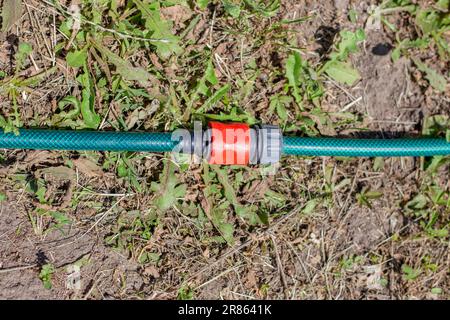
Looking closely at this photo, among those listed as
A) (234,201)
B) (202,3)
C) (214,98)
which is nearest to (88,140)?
(214,98)

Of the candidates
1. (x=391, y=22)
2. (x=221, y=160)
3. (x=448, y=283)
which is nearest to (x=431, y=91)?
(x=391, y=22)

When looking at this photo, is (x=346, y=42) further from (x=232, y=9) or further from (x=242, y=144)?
(x=242, y=144)

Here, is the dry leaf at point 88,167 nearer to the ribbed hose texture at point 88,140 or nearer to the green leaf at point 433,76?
the ribbed hose texture at point 88,140

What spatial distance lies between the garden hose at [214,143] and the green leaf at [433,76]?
575 mm

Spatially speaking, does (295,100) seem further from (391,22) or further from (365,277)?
(365,277)

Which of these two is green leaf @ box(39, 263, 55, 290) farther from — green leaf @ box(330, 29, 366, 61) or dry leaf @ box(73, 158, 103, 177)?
green leaf @ box(330, 29, 366, 61)

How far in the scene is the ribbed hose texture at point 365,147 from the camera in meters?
2.88

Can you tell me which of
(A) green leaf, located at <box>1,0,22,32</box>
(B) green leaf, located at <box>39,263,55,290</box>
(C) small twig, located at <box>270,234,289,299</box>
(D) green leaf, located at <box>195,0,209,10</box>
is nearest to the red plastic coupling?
(C) small twig, located at <box>270,234,289,299</box>

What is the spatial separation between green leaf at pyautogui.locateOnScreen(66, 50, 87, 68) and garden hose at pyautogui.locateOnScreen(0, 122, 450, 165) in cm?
35

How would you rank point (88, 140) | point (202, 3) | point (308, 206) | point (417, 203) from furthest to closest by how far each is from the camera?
point (417, 203), point (308, 206), point (202, 3), point (88, 140)

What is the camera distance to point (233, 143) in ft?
9.00

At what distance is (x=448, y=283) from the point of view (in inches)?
124

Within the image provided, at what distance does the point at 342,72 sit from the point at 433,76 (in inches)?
21.9

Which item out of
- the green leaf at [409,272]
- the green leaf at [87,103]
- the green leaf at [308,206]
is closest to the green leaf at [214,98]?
the green leaf at [87,103]
